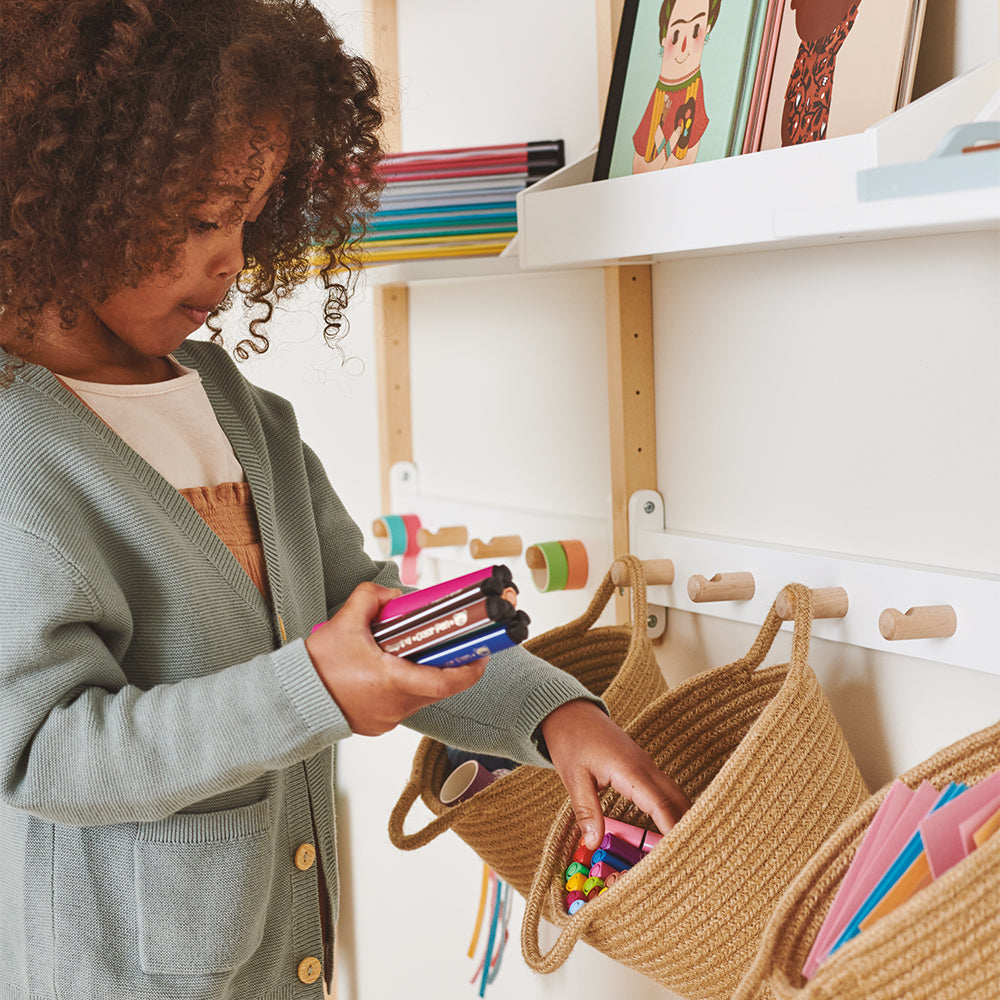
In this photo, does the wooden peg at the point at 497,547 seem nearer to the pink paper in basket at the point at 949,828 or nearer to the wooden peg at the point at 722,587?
the wooden peg at the point at 722,587

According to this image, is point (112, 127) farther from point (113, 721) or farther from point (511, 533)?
point (511, 533)

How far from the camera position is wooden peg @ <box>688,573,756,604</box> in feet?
3.05

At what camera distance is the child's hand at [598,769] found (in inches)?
30.1

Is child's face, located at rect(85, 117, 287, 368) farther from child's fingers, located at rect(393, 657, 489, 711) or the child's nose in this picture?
child's fingers, located at rect(393, 657, 489, 711)

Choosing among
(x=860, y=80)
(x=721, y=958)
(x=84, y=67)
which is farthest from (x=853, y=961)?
(x=84, y=67)

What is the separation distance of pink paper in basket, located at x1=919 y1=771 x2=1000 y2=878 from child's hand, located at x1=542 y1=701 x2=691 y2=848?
0.21 m

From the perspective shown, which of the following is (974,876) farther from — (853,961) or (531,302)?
(531,302)

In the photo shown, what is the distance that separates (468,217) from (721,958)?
77 cm

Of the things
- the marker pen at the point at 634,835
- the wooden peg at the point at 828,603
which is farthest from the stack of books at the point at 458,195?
the marker pen at the point at 634,835

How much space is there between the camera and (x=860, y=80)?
0.77 metres

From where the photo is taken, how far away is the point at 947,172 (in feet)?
1.79

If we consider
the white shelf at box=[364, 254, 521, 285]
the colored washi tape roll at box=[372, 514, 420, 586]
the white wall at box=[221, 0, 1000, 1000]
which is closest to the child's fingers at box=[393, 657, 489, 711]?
the white wall at box=[221, 0, 1000, 1000]

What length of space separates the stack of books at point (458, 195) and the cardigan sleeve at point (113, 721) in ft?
2.13

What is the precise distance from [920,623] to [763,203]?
Result: 306mm
